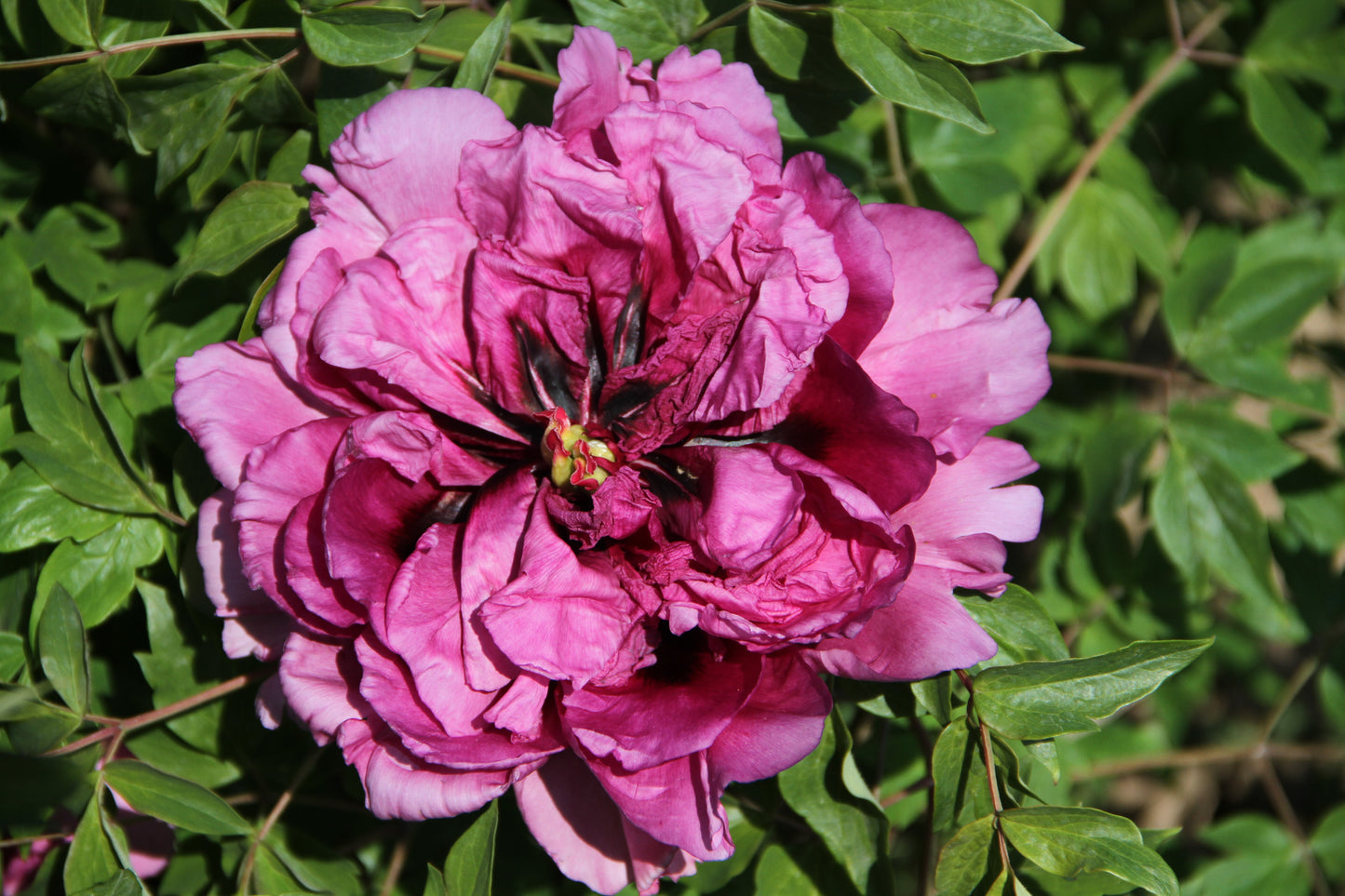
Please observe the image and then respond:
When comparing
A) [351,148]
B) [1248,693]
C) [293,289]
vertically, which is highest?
[351,148]

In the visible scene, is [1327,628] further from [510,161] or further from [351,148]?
[351,148]

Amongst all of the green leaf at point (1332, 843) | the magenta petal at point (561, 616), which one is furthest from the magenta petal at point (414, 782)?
the green leaf at point (1332, 843)

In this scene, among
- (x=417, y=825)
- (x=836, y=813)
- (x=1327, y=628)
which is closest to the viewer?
(x=836, y=813)

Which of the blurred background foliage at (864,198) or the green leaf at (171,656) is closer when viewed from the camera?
the blurred background foliage at (864,198)

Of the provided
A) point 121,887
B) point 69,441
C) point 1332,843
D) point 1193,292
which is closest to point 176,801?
point 121,887

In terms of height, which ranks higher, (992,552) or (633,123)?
(633,123)

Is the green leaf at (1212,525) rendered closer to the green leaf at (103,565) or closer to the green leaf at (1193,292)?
the green leaf at (1193,292)

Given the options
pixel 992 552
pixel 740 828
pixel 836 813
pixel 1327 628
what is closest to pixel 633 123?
pixel 992 552

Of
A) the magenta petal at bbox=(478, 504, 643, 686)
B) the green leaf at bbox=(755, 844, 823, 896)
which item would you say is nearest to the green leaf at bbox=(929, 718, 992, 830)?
the green leaf at bbox=(755, 844, 823, 896)
